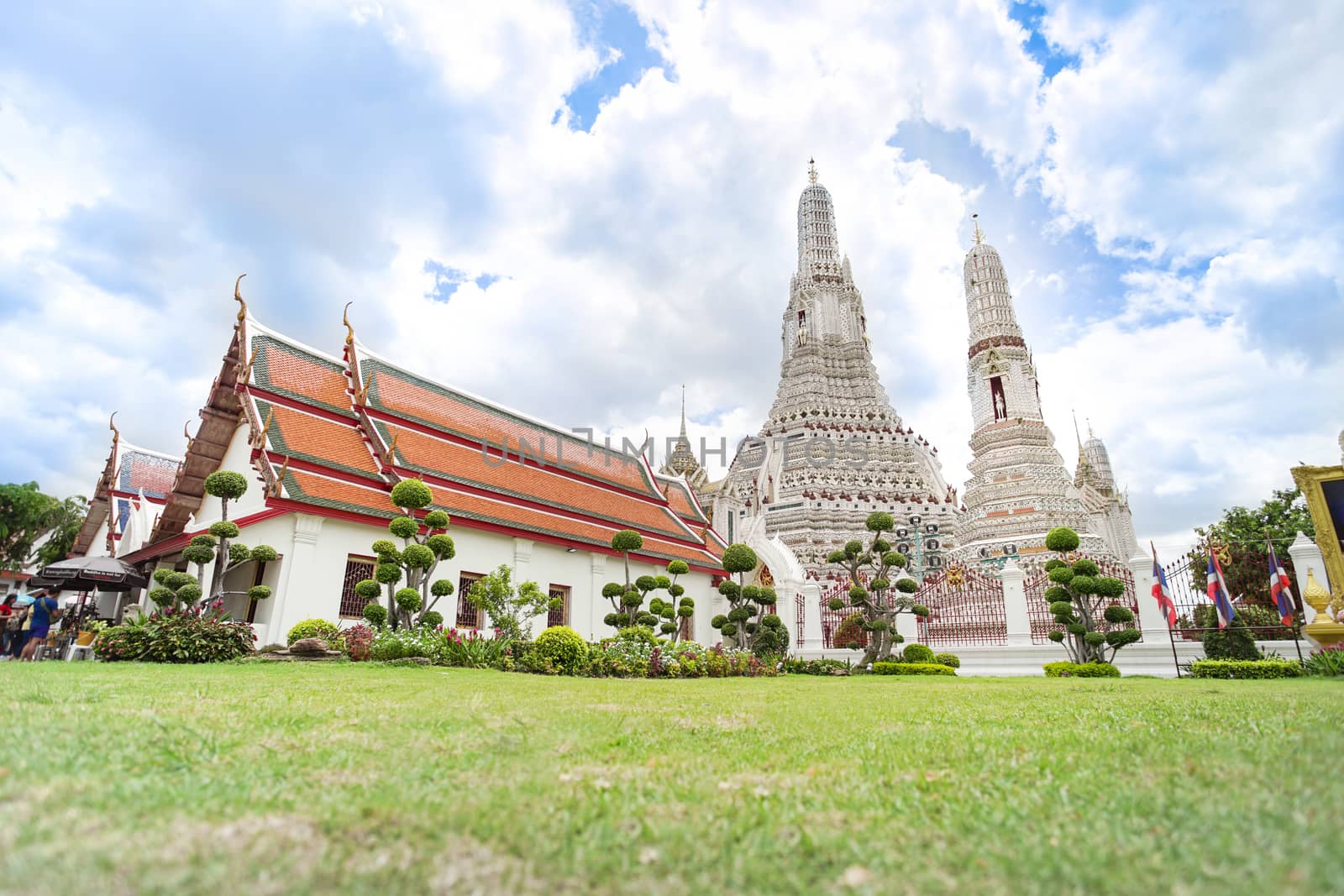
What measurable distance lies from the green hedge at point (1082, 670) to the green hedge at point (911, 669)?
5.69 feet

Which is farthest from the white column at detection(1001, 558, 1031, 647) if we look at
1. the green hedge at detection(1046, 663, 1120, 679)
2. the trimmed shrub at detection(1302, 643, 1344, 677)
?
the trimmed shrub at detection(1302, 643, 1344, 677)

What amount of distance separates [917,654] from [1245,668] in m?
5.38

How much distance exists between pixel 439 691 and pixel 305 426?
32.7 feet

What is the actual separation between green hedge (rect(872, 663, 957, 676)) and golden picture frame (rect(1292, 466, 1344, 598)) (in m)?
7.13

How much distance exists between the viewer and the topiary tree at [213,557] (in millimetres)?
10820

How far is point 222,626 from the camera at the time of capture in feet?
34.2

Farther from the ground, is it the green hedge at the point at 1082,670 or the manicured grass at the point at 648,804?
the green hedge at the point at 1082,670

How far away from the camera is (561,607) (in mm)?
16141

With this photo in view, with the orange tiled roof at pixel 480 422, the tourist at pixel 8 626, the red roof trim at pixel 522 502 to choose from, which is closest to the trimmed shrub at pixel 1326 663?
the red roof trim at pixel 522 502

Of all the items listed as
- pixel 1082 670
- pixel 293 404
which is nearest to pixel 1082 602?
pixel 1082 670

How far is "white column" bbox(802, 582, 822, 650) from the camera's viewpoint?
1733 cm

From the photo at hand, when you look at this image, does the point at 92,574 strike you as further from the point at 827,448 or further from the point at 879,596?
the point at 827,448

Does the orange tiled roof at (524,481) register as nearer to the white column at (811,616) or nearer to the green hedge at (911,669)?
the white column at (811,616)

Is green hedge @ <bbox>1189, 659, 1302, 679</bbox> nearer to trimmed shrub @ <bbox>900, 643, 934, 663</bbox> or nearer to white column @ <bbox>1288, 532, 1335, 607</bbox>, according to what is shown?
white column @ <bbox>1288, 532, 1335, 607</bbox>
